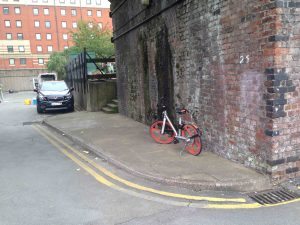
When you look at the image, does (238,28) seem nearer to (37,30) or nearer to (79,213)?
(79,213)

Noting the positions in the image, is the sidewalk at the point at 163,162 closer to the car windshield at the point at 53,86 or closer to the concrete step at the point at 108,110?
the concrete step at the point at 108,110

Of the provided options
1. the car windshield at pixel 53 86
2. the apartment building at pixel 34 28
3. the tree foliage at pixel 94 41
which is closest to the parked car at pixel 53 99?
the car windshield at pixel 53 86

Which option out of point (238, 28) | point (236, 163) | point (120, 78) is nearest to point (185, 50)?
point (238, 28)

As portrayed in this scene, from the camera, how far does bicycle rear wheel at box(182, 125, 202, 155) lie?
5918mm

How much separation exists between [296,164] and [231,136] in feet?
3.71

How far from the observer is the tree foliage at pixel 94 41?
100ft

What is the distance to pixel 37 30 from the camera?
65625mm

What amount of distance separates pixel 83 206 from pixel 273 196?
2.69 metres

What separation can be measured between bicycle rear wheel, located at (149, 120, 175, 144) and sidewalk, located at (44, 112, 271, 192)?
167 millimetres

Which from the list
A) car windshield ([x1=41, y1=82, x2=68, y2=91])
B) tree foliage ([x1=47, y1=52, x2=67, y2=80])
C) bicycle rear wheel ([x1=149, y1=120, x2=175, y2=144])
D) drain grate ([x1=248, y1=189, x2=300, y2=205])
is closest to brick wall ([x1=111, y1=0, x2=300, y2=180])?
drain grate ([x1=248, y1=189, x2=300, y2=205])

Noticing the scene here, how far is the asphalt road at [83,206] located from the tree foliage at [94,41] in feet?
83.4

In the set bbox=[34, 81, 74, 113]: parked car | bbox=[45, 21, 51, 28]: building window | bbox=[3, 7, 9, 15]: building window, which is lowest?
bbox=[34, 81, 74, 113]: parked car

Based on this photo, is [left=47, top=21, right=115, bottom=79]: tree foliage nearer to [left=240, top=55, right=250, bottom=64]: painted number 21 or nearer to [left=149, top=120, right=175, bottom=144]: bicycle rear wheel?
[left=149, top=120, right=175, bottom=144]: bicycle rear wheel

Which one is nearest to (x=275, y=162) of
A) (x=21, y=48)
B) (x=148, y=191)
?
(x=148, y=191)
